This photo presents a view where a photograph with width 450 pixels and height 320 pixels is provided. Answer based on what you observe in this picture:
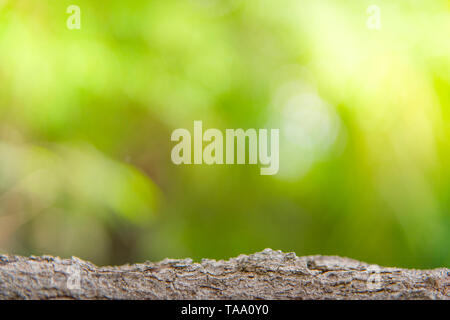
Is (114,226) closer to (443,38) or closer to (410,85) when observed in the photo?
(410,85)

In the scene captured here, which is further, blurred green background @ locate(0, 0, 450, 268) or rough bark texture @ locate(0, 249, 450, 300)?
blurred green background @ locate(0, 0, 450, 268)

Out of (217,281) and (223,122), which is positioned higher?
(223,122)

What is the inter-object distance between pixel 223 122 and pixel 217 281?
2.88 ft

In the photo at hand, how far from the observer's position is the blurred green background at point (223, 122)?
1163 millimetres

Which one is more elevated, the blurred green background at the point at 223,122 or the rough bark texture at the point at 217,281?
the blurred green background at the point at 223,122

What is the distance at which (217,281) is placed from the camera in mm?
400

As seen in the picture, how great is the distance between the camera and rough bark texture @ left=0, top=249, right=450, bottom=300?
37 cm

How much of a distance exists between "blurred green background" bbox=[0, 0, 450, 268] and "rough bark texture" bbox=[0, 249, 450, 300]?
0.79 metres

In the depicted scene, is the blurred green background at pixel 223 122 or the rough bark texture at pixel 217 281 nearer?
the rough bark texture at pixel 217 281

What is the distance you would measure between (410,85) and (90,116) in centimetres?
78

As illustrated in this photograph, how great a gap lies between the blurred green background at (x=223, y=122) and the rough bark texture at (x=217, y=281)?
79 cm

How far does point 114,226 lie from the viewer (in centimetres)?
136
